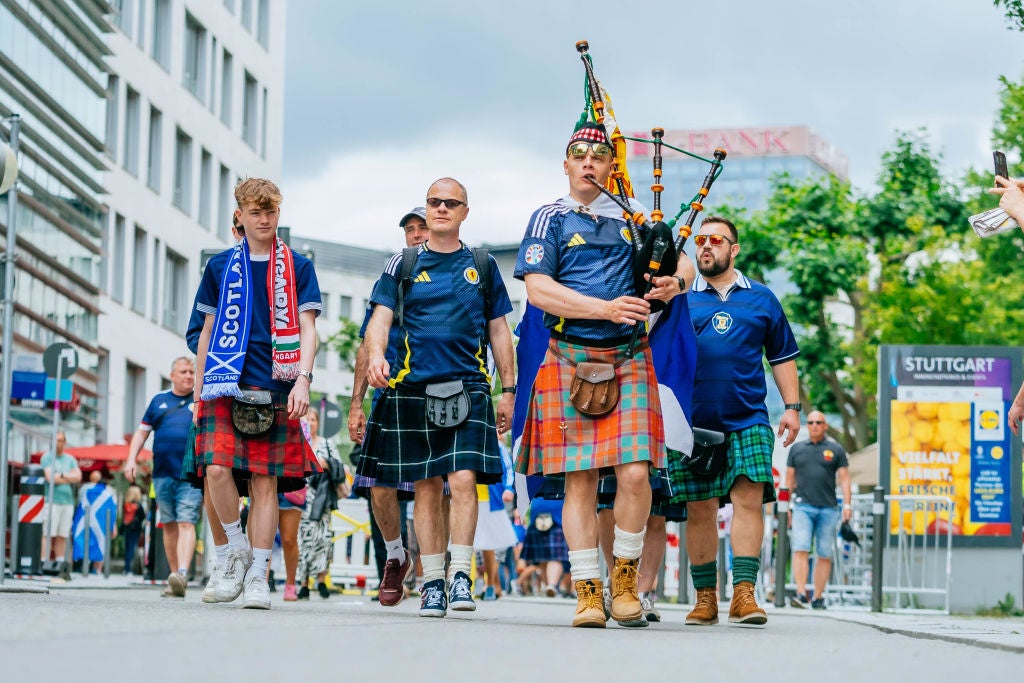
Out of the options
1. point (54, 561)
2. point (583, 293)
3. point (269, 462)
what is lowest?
point (54, 561)

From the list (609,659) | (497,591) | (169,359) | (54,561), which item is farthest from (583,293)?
(169,359)

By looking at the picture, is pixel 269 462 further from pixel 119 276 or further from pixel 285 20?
pixel 285 20

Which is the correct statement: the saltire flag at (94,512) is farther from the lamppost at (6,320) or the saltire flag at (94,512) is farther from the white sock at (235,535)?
the white sock at (235,535)

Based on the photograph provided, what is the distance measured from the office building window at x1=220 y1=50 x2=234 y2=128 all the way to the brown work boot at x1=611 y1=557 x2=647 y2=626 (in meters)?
43.6

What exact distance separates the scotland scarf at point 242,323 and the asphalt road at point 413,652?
1.70 m

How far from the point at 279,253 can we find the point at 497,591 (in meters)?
9.33

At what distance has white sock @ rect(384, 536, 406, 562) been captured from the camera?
10.8 meters

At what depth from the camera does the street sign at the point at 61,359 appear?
2091 cm

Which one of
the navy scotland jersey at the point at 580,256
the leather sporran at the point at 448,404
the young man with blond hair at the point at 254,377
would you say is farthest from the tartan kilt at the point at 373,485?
the navy scotland jersey at the point at 580,256

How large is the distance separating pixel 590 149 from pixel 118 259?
3507 cm

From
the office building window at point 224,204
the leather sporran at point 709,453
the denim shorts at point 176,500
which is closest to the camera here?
the leather sporran at point 709,453

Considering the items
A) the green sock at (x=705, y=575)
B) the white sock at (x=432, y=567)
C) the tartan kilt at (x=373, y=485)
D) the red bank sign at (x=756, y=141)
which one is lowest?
the green sock at (x=705, y=575)

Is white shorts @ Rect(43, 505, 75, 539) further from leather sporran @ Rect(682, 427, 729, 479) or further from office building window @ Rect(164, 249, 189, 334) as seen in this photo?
office building window @ Rect(164, 249, 189, 334)

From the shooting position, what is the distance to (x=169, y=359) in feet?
151
